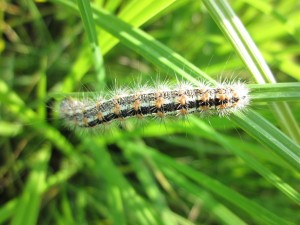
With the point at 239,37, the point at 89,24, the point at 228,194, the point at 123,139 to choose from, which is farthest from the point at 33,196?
the point at 239,37

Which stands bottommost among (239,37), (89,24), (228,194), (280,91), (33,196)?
(33,196)

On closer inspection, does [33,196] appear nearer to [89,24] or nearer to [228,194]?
[228,194]

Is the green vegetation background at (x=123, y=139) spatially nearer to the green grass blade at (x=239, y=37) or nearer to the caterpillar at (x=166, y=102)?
the caterpillar at (x=166, y=102)

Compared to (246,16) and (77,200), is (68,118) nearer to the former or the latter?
(77,200)

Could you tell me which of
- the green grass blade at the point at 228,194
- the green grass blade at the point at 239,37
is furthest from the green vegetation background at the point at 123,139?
the green grass blade at the point at 239,37

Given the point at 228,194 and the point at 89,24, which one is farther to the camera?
the point at 228,194

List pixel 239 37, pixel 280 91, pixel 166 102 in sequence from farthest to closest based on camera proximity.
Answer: pixel 166 102
pixel 239 37
pixel 280 91

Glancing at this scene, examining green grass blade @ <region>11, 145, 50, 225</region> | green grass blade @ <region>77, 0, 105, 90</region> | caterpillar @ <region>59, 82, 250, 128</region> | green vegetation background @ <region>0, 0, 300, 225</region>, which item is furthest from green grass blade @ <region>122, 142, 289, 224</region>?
green grass blade @ <region>77, 0, 105, 90</region>
